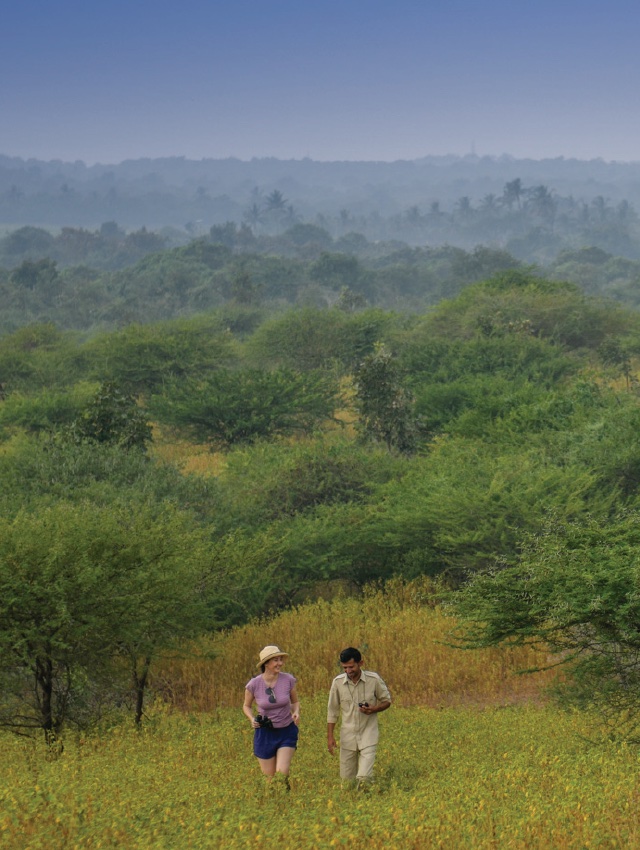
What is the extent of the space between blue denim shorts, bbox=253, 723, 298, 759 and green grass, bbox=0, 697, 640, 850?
12.1 inches

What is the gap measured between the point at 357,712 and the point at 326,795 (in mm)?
705

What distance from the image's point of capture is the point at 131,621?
1177 centimetres

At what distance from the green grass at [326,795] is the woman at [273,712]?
0.93ft

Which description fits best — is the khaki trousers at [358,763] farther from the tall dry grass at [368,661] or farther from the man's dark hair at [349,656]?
the tall dry grass at [368,661]

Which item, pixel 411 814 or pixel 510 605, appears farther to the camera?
pixel 510 605

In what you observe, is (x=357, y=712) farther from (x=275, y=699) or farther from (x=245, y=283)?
(x=245, y=283)

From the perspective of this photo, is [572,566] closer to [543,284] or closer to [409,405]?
[409,405]

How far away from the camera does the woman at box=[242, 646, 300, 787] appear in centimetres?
795

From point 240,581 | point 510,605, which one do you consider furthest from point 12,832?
point 240,581

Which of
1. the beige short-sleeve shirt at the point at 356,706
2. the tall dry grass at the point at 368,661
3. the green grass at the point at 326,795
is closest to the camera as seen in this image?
the green grass at the point at 326,795

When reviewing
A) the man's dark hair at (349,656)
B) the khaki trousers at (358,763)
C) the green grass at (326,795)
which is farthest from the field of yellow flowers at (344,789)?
the man's dark hair at (349,656)

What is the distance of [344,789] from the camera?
7922 millimetres

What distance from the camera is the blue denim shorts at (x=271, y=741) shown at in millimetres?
8016

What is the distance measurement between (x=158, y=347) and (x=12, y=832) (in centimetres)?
3396
